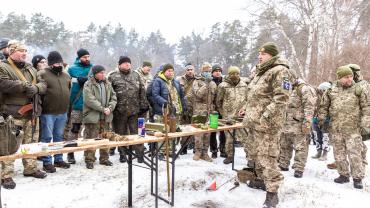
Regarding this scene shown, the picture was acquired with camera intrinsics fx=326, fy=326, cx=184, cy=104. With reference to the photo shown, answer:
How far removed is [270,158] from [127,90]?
10.1 feet

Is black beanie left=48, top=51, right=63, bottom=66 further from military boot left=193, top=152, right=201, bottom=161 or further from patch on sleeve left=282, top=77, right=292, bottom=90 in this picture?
patch on sleeve left=282, top=77, right=292, bottom=90

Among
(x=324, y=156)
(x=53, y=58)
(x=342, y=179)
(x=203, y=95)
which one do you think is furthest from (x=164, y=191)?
(x=324, y=156)

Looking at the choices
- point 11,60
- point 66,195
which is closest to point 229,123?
point 66,195

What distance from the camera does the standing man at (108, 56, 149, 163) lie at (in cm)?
615

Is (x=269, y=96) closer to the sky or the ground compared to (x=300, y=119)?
closer to the sky

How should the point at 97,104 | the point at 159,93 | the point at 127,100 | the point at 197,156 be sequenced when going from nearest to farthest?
1. the point at 97,104
2. the point at 127,100
3. the point at 159,93
4. the point at 197,156

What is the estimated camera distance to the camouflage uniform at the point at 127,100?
242 inches

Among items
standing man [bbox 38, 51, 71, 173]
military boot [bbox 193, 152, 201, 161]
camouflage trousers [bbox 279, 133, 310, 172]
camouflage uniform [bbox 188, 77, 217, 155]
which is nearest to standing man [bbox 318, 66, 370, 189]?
camouflage trousers [bbox 279, 133, 310, 172]

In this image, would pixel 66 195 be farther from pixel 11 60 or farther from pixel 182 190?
pixel 11 60

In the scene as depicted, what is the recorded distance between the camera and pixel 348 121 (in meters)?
5.35

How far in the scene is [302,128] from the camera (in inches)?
226

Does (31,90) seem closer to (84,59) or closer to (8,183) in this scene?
(8,183)

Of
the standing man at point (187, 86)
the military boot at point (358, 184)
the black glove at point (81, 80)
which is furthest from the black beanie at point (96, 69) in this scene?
the military boot at point (358, 184)

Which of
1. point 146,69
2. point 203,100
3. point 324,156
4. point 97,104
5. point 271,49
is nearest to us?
point 271,49
